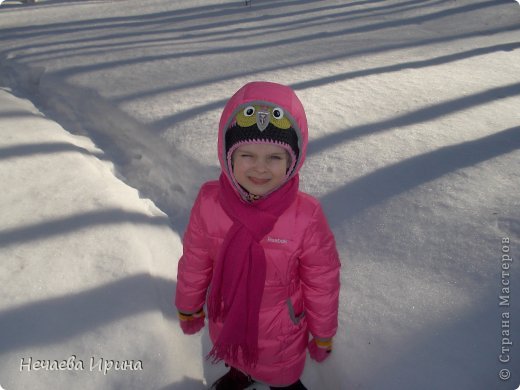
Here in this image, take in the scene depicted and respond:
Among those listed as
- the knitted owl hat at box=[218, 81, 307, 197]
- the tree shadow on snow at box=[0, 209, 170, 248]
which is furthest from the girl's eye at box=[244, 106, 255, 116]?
the tree shadow on snow at box=[0, 209, 170, 248]

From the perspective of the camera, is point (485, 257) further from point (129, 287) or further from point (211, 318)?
point (129, 287)

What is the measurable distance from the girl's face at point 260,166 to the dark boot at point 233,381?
0.84 meters

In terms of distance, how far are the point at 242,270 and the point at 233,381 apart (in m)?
0.59

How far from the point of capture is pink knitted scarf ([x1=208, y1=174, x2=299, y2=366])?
129 centimetres

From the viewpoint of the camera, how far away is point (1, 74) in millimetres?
4281

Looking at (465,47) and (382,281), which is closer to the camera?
(382,281)

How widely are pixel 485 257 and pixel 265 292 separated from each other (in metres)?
1.16

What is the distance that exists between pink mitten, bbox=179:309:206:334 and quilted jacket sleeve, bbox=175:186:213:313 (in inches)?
1.1

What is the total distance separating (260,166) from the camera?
4.03 ft

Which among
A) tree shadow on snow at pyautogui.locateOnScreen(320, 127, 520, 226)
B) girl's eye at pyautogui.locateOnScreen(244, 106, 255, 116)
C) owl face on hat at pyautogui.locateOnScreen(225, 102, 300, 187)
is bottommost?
tree shadow on snow at pyautogui.locateOnScreen(320, 127, 520, 226)

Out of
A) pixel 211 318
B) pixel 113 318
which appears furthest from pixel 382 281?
pixel 113 318

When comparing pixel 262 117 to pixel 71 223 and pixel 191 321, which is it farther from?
pixel 71 223

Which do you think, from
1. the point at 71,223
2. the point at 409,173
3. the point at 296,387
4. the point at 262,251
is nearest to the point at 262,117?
the point at 262,251

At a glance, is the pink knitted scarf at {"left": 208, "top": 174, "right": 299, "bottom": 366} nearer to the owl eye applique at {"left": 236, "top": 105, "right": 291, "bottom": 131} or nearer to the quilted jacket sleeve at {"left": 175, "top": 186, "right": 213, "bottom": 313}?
the quilted jacket sleeve at {"left": 175, "top": 186, "right": 213, "bottom": 313}
